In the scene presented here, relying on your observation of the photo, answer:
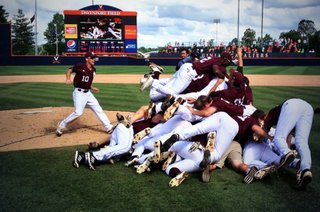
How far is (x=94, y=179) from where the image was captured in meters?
4.85

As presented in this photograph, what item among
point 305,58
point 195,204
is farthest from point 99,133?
point 305,58

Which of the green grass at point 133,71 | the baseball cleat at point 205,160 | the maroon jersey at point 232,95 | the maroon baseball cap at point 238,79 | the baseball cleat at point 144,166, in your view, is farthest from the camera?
the green grass at point 133,71

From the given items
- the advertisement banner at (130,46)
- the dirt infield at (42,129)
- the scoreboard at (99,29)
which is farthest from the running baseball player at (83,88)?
the advertisement banner at (130,46)

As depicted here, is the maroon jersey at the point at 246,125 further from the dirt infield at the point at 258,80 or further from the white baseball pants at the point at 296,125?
the dirt infield at the point at 258,80

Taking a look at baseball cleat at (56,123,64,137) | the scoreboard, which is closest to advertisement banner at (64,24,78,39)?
the scoreboard

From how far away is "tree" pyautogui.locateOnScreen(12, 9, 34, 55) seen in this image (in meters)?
72.6

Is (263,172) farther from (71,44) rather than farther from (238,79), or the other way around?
(71,44)

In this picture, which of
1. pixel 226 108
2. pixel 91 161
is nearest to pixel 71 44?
pixel 91 161

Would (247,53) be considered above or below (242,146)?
above

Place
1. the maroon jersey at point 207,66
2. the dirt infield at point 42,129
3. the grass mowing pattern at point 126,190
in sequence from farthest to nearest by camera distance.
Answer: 1. the dirt infield at point 42,129
2. the maroon jersey at point 207,66
3. the grass mowing pattern at point 126,190

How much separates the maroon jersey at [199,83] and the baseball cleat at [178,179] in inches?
95.5

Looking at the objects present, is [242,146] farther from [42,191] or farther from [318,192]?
[42,191]

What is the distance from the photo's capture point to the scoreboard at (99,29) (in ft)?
134

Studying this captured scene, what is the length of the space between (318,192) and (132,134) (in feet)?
9.56
